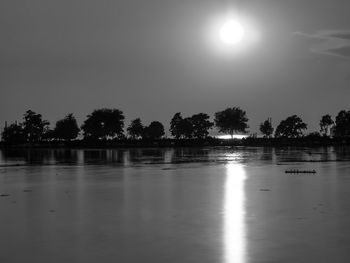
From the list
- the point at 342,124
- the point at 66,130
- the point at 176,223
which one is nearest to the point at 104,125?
the point at 66,130

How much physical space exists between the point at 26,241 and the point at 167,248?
10.4ft

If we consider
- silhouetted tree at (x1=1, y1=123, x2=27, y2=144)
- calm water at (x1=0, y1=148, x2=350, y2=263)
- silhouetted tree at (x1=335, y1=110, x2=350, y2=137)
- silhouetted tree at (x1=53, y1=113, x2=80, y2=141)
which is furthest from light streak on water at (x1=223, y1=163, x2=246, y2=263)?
silhouetted tree at (x1=53, y1=113, x2=80, y2=141)

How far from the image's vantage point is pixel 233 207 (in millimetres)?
16766

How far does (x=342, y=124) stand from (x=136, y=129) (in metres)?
71.5

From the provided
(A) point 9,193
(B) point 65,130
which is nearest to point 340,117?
(B) point 65,130

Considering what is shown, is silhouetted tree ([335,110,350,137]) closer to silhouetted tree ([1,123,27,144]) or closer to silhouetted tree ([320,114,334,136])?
silhouetted tree ([320,114,334,136])

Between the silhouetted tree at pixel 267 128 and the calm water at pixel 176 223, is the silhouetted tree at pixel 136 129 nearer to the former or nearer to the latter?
the silhouetted tree at pixel 267 128

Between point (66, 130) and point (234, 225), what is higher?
point (66, 130)

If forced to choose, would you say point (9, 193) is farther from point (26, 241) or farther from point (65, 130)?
point (65, 130)

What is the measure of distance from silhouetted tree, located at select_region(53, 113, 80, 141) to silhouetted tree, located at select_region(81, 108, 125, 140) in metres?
13.2

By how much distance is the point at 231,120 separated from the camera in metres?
184

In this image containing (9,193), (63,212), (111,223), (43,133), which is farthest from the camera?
(43,133)

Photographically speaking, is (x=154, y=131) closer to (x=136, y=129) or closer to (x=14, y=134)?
(x=136, y=129)

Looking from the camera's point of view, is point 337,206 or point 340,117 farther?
point 340,117
